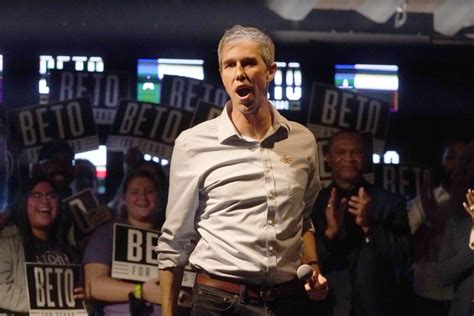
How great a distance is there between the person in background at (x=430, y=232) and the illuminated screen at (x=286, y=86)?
686 millimetres

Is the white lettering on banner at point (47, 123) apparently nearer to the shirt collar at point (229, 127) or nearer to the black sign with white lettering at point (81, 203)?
the black sign with white lettering at point (81, 203)

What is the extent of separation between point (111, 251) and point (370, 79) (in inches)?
53.7

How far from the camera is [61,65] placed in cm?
409

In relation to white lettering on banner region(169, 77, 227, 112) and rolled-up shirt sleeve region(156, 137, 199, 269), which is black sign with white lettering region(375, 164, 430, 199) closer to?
white lettering on banner region(169, 77, 227, 112)

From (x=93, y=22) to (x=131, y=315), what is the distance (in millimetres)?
1275

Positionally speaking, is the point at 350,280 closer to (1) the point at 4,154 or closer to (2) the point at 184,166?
(1) the point at 4,154

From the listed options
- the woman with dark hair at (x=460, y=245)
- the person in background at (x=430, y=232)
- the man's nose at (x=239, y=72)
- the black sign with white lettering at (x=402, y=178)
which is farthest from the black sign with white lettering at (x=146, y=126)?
the man's nose at (x=239, y=72)

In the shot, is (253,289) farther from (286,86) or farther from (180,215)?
(286,86)

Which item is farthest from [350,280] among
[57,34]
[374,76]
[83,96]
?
[57,34]

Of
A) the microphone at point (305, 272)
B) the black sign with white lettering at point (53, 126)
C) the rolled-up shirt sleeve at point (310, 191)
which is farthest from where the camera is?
the black sign with white lettering at point (53, 126)

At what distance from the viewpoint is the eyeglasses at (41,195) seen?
4078mm

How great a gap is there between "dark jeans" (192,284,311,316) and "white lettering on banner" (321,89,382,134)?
6.64 ft

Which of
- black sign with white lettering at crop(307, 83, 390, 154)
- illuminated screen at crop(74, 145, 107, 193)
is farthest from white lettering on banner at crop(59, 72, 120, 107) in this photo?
black sign with white lettering at crop(307, 83, 390, 154)

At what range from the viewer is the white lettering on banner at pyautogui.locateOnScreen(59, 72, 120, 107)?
4.09 metres
